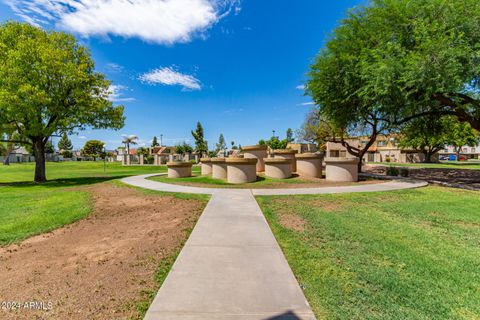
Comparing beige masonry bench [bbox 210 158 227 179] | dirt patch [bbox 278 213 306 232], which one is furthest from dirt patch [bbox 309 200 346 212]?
beige masonry bench [bbox 210 158 227 179]

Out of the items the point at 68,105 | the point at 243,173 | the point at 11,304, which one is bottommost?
the point at 11,304

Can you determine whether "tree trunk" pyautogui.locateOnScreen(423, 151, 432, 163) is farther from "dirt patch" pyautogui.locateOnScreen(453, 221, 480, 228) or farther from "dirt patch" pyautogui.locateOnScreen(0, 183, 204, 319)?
"dirt patch" pyautogui.locateOnScreen(0, 183, 204, 319)

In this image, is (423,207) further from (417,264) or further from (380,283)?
(380,283)

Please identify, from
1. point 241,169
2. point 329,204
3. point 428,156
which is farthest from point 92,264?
point 428,156

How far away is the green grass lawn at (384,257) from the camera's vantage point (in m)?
2.75

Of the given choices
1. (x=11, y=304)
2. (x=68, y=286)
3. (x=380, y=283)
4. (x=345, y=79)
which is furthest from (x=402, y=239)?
(x=345, y=79)

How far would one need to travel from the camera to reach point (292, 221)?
6227 millimetres

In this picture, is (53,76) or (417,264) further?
(53,76)

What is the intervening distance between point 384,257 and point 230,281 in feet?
9.44

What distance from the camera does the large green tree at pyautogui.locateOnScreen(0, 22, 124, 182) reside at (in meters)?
14.6

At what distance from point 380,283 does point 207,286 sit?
8.12 feet

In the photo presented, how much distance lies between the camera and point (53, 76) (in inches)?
632

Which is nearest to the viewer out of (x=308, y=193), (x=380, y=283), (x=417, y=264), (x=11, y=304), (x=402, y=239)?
(x=11, y=304)

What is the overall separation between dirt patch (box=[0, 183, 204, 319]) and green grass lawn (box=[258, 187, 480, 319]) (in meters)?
2.45
